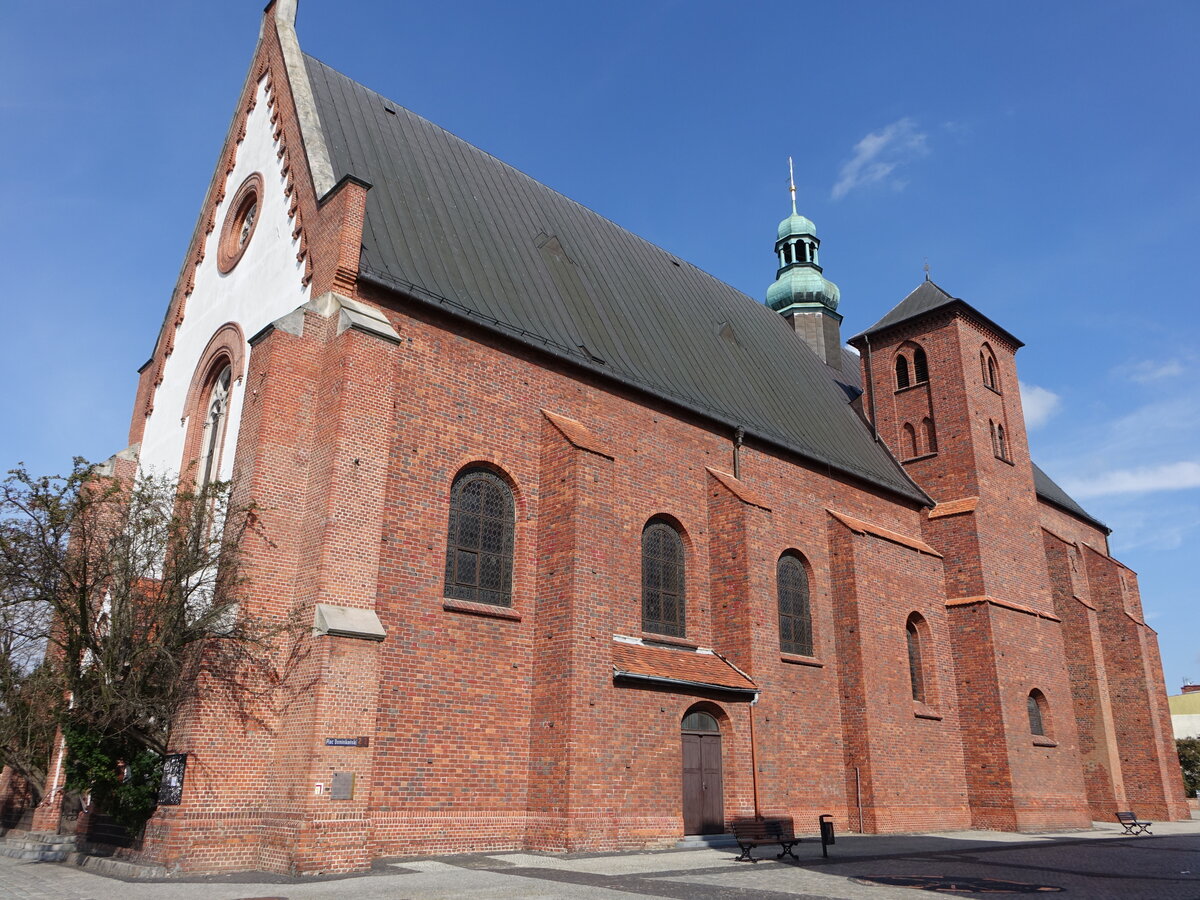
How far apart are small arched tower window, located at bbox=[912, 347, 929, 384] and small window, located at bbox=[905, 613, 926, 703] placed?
766 centimetres

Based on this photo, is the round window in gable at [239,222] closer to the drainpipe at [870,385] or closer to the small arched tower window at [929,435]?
the drainpipe at [870,385]

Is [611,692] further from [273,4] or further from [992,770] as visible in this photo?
[273,4]

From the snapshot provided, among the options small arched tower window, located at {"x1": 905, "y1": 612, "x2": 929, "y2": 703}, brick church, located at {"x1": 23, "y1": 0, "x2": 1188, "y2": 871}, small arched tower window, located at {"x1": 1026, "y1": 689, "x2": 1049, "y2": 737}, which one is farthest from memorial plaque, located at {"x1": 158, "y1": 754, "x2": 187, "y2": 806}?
small arched tower window, located at {"x1": 1026, "y1": 689, "x2": 1049, "y2": 737}

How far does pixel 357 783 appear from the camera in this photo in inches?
480

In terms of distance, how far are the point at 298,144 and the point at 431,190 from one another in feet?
9.25

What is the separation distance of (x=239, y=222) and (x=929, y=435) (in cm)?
1833

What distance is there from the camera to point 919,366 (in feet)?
89.8

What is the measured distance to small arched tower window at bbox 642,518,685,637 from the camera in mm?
17547

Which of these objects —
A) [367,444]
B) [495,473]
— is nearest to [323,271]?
[367,444]

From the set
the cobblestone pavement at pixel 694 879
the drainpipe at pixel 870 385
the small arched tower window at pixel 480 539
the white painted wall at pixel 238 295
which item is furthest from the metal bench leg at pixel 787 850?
the drainpipe at pixel 870 385

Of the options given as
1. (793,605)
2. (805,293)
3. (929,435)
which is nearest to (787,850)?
(793,605)

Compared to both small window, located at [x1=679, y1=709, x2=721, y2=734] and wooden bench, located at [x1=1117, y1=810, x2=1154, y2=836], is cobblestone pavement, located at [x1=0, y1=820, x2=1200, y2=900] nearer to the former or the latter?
small window, located at [x1=679, y1=709, x2=721, y2=734]

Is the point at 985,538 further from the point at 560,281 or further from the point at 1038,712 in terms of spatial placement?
the point at 560,281

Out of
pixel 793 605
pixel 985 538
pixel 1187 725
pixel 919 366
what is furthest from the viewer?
pixel 1187 725
